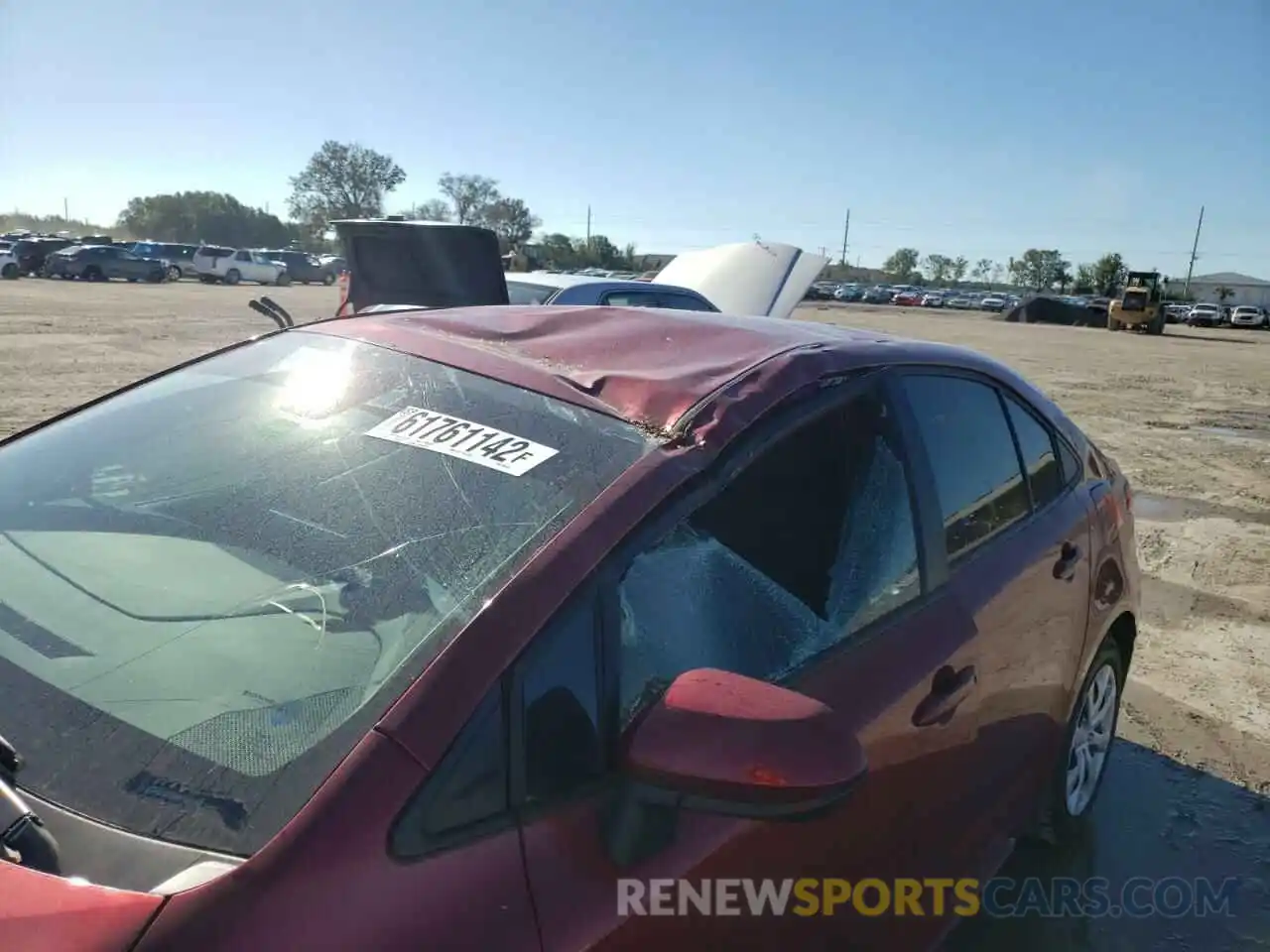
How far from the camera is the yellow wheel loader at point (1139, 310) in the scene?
39.8 metres

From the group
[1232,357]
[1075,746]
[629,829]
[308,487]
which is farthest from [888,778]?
[1232,357]

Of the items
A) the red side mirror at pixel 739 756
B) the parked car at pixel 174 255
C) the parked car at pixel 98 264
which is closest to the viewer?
the red side mirror at pixel 739 756

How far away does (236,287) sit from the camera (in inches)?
1650

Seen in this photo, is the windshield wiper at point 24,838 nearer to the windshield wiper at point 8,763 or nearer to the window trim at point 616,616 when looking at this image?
the windshield wiper at point 8,763

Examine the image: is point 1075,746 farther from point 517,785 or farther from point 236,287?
point 236,287

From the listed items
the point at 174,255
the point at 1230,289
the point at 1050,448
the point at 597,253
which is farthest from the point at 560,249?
the point at 1050,448

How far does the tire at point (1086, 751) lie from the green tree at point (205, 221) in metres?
86.7

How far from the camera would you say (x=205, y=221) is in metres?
80.6

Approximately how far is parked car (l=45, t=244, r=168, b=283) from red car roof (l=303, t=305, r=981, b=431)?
41.8m

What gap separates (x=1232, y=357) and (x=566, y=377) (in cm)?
3022

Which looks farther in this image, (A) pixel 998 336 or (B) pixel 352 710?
(A) pixel 998 336

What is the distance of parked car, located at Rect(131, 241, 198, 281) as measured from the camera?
42.7 m

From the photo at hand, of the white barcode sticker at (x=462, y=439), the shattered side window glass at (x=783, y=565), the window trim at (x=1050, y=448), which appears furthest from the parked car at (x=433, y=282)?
the white barcode sticker at (x=462, y=439)

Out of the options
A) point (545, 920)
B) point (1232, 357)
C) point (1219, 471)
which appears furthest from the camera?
point (1232, 357)
